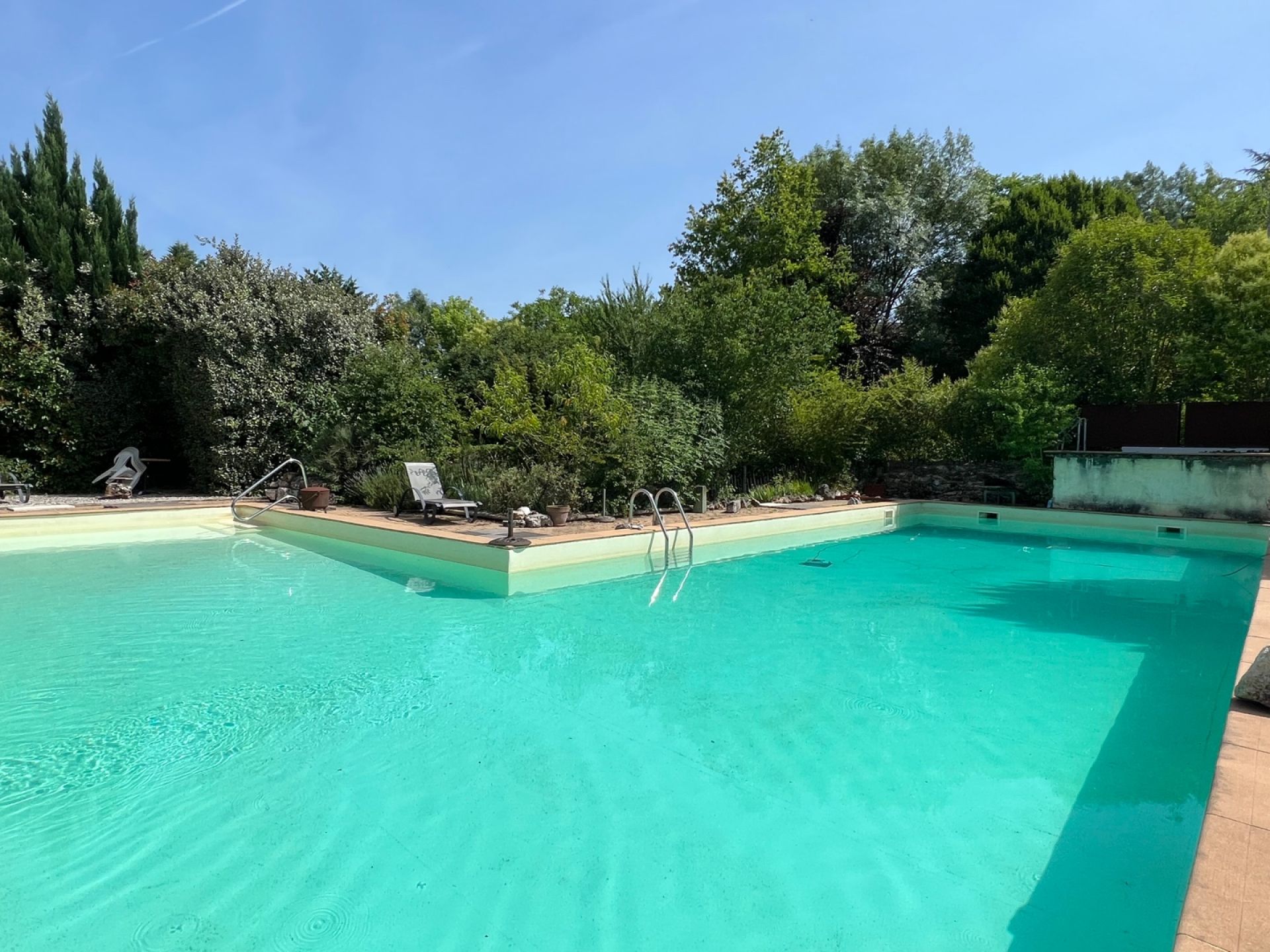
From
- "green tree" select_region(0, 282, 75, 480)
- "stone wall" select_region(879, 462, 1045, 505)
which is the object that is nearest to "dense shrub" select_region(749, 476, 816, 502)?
"stone wall" select_region(879, 462, 1045, 505)

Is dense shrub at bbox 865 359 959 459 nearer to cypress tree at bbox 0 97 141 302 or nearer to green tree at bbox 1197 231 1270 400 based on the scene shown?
green tree at bbox 1197 231 1270 400

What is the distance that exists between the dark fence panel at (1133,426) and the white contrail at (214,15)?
16.1 meters

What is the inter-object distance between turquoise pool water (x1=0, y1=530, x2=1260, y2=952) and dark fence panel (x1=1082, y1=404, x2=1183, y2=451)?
7639mm

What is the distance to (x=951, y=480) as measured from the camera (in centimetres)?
1523

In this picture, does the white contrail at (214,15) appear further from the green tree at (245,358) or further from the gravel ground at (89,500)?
the gravel ground at (89,500)

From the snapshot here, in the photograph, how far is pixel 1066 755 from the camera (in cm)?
368

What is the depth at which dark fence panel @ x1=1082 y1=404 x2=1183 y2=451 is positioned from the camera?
13.1m

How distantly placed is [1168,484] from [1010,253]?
44.4 ft

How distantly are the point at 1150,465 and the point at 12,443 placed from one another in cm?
2216

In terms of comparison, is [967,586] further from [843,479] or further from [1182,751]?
[843,479]

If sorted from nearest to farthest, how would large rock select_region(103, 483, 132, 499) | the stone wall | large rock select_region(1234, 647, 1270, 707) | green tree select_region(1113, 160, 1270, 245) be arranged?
1. large rock select_region(1234, 647, 1270, 707)
2. large rock select_region(103, 483, 132, 499)
3. the stone wall
4. green tree select_region(1113, 160, 1270, 245)

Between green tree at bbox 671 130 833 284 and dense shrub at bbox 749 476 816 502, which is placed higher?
A: green tree at bbox 671 130 833 284

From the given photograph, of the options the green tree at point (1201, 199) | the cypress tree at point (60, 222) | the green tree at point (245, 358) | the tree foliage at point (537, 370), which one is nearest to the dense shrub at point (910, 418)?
the tree foliage at point (537, 370)

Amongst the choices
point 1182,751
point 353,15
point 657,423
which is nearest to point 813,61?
point 657,423
